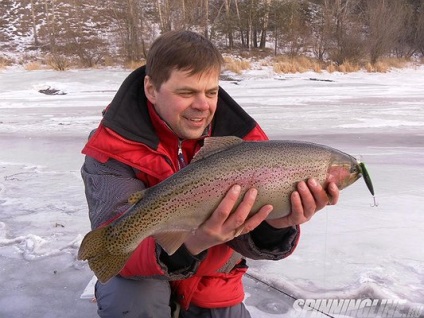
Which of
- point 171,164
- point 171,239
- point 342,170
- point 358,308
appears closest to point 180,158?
point 171,164

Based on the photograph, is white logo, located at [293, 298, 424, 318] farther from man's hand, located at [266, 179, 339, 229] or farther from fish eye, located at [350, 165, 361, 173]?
fish eye, located at [350, 165, 361, 173]

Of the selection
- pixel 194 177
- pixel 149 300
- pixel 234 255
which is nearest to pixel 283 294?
pixel 234 255

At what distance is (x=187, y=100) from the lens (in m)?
2.34

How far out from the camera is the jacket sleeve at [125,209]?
2.13m

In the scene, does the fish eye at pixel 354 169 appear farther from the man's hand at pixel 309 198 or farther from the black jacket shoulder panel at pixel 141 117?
the black jacket shoulder panel at pixel 141 117

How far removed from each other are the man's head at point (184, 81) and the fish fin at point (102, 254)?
2.46 feet

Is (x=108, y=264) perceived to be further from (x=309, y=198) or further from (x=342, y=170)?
(x=342, y=170)

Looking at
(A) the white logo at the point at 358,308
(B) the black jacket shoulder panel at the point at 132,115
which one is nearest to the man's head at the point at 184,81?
(B) the black jacket shoulder panel at the point at 132,115

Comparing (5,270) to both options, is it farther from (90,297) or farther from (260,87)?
(260,87)

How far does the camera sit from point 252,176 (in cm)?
190

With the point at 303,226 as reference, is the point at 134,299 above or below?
above

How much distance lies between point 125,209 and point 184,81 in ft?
2.28

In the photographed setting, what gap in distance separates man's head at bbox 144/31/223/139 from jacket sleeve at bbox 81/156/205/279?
14.8 inches

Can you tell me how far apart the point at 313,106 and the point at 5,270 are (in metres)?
8.25
